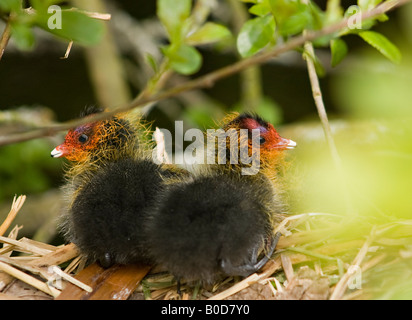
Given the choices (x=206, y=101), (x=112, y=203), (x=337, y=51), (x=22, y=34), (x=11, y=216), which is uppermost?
(x=22, y=34)

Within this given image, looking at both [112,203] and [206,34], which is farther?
[112,203]

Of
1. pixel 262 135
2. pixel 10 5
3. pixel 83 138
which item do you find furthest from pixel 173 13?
pixel 83 138

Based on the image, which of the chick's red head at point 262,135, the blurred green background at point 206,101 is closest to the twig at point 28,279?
the blurred green background at point 206,101

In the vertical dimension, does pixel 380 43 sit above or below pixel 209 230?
above

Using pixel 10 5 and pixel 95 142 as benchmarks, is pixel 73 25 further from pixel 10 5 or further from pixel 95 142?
pixel 95 142

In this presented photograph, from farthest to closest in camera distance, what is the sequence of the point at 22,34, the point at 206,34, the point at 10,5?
the point at 206,34 < the point at 22,34 < the point at 10,5

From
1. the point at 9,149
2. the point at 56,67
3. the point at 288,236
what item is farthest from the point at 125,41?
the point at 288,236

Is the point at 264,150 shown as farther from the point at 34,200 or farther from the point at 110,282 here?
the point at 34,200

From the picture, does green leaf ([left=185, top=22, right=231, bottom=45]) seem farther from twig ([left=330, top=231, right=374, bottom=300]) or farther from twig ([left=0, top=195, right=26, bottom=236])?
twig ([left=0, top=195, right=26, bottom=236])
